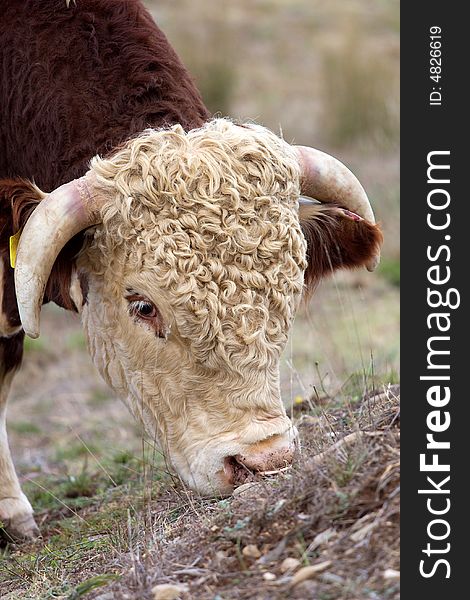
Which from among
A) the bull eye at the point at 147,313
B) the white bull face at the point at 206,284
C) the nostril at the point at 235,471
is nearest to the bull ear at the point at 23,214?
the white bull face at the point at 206,284

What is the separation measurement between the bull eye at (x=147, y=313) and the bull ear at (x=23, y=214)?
0.39 m

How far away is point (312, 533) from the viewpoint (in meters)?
3.74

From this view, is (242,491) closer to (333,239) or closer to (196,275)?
(196,275)

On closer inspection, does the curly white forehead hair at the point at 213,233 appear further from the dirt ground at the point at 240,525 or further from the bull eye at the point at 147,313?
the dirt ground at the point at 240,525

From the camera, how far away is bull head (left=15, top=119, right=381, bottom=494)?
15.0ft

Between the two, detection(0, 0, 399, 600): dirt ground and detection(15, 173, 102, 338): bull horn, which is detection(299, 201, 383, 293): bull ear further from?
detection(15, 173, 102, 338): bull horn

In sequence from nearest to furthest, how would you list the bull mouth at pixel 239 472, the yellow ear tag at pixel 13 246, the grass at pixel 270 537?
the grass at pixel 270 537 < the bull mouth at pixel 239 472 < the yellow ear tag at pixel 13 246

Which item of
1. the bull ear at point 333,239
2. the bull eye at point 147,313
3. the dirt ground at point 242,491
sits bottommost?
the dirt ground at point 242,491

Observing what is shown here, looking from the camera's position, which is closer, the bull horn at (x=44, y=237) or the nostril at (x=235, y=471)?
the nostril at (x=235, y=471)

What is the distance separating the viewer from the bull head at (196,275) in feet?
15.0

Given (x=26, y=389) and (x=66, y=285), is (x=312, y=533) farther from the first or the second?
(x=26, y=389)

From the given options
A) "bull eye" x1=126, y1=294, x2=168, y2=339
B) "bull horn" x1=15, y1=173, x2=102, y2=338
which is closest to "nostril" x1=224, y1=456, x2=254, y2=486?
"bull eye" x1=126, y1=294, x2=168, y2=339

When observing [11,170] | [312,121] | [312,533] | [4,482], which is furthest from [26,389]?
[312,121]

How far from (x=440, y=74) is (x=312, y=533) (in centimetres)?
239
